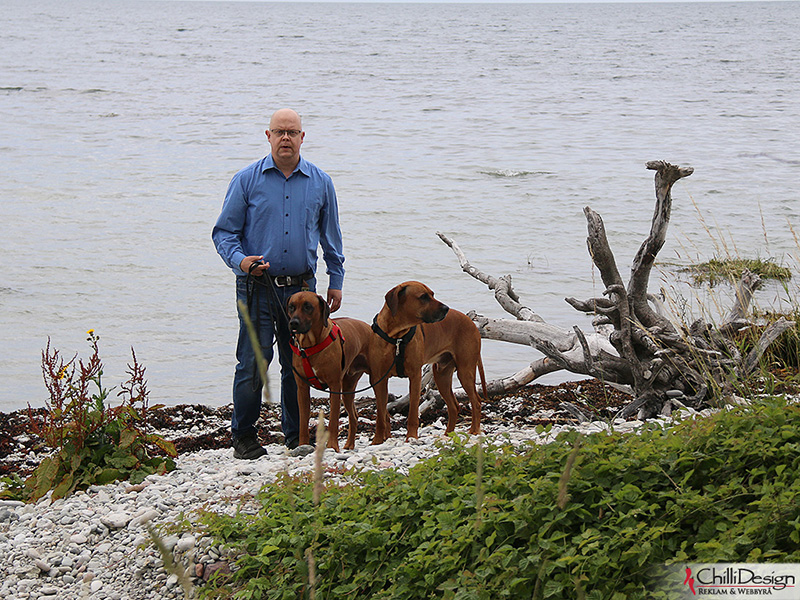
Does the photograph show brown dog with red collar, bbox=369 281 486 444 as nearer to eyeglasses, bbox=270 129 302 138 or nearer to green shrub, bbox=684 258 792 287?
eyeglasses, bbox=270 129 302 138

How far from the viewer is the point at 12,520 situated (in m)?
5.30

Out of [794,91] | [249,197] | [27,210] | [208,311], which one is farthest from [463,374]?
[794,91]

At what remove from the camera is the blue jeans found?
6.26 m

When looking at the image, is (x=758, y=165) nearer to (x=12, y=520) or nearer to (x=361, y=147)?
(x=361, y=147)

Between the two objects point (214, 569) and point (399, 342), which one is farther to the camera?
point (399, 342)

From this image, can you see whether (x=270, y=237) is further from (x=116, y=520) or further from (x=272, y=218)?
(x=116, y=520)

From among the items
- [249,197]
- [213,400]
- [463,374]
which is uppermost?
[249,197]

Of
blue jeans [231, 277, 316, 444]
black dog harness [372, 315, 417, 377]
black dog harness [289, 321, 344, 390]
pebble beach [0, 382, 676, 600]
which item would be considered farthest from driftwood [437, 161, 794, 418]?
blue jeans [231, 277, 316, 444]

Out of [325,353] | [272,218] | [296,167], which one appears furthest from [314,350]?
[296,167]

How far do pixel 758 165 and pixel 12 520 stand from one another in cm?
2195

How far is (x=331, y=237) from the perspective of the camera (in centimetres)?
658

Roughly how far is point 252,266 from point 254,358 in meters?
0.72

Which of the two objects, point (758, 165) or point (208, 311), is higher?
point (758, 165)

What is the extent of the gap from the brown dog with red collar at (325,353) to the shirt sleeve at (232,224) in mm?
762
